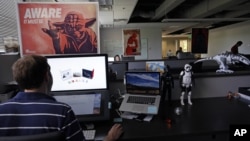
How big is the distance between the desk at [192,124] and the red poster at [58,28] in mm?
883

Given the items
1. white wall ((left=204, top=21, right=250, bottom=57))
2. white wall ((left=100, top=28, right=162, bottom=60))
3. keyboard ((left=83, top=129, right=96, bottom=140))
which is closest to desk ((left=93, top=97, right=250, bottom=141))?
keyboard ((left=83, top=129, right=96, bottom=140))

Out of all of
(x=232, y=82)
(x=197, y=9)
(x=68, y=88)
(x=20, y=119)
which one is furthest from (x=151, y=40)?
(x=20, y=119)

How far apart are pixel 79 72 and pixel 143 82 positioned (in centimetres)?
53

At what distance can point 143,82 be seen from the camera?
1.71 metres

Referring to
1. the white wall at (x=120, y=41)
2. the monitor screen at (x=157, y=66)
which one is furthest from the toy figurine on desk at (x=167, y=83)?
the white wall at (x=120, y=41)

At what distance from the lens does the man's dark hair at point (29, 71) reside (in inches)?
36.9

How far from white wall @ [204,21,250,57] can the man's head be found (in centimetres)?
1004

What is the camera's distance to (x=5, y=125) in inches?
34.4

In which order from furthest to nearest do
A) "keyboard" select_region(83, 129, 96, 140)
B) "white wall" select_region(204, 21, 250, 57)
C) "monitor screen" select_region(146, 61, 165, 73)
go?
1. "white wall" select_region(204, 21, 250, 57)
2. "monitor screen" select_region(146, 61, 165, 73)
3. "keyboard" select_region(83, 129, 96, 140)

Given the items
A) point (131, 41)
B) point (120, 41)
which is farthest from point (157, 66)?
point (120, 41)

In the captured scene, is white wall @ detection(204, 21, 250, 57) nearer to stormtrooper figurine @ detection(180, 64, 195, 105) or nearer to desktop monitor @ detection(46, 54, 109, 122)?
stormtrooper figurine @ detection(180, 64, 195, 105)

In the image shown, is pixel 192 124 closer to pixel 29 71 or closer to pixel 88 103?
pixel 88 103

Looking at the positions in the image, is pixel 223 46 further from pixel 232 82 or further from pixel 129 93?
pixel 129 93

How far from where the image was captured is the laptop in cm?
157
